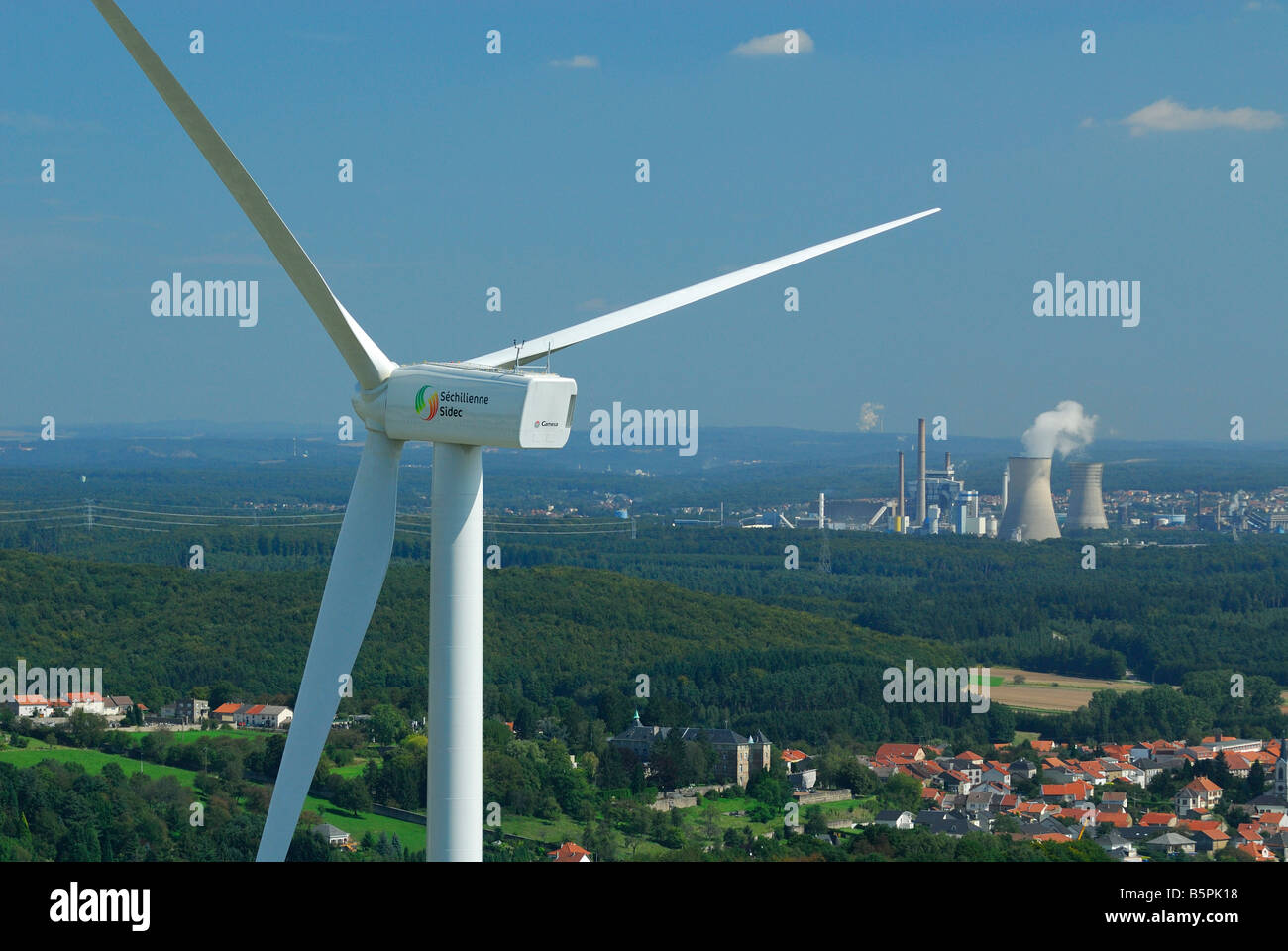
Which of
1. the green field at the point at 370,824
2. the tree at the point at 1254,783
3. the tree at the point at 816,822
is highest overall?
the green field at the point at 370,824

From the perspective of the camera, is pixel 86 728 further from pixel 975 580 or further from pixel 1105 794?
pixel 975 580

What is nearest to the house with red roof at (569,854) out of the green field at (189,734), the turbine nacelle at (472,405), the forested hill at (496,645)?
the forested hill at (496,645)

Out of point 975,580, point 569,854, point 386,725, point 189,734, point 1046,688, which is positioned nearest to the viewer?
point 569,854

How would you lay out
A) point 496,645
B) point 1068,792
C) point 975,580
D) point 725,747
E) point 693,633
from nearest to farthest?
point 1068,792
point 725,747
point 496,645
point 693,633
point 975,580

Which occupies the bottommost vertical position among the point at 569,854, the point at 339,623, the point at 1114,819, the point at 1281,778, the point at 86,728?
the point at 1281,778

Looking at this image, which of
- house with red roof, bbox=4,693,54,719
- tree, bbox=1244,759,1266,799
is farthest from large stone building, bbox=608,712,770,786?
house with red roof, bbox=4,693,54,719

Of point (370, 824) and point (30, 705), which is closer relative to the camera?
point (370, 824)
